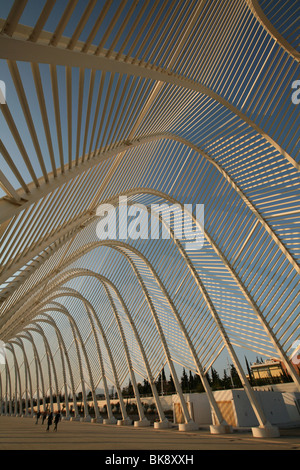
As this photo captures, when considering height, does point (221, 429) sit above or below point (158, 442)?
below

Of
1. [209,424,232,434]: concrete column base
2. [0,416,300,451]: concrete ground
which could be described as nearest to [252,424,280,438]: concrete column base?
[0,416,300,451]: concrete ground

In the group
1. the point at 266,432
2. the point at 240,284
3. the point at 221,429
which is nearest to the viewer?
the point at 266,432

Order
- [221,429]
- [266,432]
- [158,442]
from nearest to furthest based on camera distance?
[158,442]
[266,432]
[221,429]

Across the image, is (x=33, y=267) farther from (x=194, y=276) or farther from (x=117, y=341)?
(x=117, y=341)

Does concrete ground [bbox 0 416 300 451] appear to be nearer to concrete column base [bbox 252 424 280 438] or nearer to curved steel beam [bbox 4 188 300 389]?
concrete column base [bbox 252 424 280 438]

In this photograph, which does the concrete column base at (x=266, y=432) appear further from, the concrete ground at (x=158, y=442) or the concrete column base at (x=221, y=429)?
the concrete column base at (x=221, y=429)

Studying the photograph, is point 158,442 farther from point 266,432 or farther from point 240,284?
point 240,284

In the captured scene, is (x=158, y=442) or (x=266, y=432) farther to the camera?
(x=266, y=432)

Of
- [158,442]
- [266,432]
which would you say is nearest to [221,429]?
[266,432]

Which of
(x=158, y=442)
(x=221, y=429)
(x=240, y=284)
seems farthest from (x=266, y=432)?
(x=240, y=284)

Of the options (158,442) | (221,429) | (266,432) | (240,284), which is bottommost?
(266,432)

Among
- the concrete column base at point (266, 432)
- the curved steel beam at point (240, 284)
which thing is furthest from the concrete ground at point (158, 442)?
the curved steel beam at point (240, 284)

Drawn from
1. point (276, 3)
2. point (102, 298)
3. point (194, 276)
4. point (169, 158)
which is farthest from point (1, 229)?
point (102, 298)
